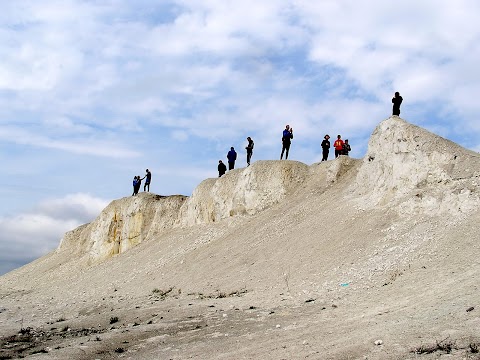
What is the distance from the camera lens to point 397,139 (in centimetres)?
2402

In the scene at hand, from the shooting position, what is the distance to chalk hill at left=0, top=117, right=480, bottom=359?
12.7 metres

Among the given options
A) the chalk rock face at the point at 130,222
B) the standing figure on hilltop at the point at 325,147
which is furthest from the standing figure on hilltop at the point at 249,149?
the chalk rock face at the point at 130,222

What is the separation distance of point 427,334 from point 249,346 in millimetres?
3951

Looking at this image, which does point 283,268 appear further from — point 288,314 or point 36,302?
point 36,302

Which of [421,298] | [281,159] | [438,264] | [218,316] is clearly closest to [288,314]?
[218,316]

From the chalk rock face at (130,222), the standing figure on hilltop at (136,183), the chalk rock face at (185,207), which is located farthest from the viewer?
the standing figure on hilltop at (136,183)

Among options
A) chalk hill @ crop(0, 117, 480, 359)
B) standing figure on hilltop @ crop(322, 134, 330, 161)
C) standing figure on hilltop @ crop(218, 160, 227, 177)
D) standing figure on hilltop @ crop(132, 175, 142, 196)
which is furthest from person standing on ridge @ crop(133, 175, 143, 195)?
standing figure on hilltop @ crop(322, 134, 330, 161)

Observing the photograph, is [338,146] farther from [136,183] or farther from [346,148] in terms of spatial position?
[136,183]

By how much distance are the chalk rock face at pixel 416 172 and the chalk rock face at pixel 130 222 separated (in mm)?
15944

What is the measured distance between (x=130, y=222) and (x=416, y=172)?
22125 millimetres

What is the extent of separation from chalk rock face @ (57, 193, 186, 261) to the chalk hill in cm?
48

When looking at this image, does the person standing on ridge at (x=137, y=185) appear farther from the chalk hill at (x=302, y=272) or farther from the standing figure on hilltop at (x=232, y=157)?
the standing figure on hilltop at (x=232, y=157)

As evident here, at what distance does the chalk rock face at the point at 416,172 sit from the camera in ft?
66.3

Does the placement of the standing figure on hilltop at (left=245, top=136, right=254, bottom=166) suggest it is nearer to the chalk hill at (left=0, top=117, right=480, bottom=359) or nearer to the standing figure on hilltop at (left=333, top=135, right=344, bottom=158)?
the chalk hill at (left=0, top=117, right=480, bottom=359)
